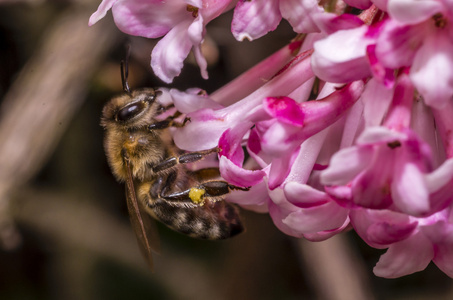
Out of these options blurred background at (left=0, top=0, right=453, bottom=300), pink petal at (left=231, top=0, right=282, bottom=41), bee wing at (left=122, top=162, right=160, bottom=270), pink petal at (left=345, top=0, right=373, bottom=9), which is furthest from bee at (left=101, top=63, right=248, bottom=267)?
blurred background at (left=0, top=0, right=453, bottom=300)

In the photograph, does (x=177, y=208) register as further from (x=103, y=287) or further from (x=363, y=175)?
(x=103, y=287)

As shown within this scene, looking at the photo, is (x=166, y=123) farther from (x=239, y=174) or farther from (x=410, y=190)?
(x=410, y=190)

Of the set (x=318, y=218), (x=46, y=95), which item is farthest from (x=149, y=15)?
(x=46, y=95)

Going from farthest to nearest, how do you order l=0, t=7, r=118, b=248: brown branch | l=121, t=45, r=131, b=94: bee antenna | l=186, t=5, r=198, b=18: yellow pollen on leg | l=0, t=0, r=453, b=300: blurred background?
l=0, t=0, r=453, b=300: blurred background → l=0, t=7, r=118, b=248: brown branch → l=121, t=45, r=131, b=94: bee antenna → l=186, t=5, r=198, b=18: yellow pollen on leg

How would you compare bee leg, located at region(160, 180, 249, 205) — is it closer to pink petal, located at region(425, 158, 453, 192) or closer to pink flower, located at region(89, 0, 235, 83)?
pink flower, located at region(89, 0, 235, 83)

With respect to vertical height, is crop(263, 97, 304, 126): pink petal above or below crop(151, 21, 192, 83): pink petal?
below

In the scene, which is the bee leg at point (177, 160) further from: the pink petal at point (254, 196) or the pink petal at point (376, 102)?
the pink petal at point (376, 102)

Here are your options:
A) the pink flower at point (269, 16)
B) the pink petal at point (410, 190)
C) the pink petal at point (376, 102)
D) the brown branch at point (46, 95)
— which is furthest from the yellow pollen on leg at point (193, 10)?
the brown branch at point (46, 95)
